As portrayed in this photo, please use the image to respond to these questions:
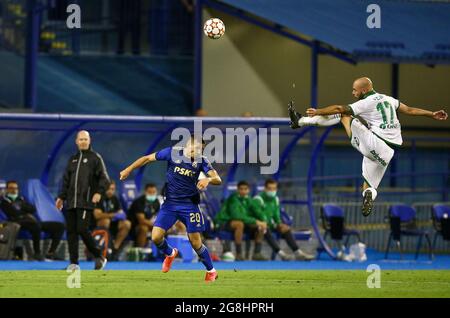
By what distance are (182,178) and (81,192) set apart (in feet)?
10.00

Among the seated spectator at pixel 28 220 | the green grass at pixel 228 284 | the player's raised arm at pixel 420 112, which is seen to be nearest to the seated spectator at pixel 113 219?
the seated spectator at pixel 28 220

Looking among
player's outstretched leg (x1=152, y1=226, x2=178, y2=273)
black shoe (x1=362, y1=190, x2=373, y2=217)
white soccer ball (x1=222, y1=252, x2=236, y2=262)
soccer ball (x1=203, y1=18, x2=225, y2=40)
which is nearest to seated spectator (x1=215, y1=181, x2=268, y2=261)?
white soccer ball (x1=222, y1=252, x2=236, y2=262)

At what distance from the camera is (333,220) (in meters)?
25.7

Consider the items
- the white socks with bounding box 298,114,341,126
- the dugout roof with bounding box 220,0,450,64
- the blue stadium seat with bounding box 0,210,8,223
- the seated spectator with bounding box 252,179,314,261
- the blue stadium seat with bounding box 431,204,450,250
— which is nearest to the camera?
the white socks with bounding box 298,114,341,126

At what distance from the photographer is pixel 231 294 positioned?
611 inches

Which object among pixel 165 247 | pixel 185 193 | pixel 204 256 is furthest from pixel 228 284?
pixel 185 193

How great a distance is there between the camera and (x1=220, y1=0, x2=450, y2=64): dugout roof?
1078 inches

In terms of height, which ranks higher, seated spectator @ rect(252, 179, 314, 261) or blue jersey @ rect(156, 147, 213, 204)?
blue jersey @ rect(156, 147, 213, 204)

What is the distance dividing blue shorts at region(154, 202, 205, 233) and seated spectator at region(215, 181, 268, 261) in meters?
7.02

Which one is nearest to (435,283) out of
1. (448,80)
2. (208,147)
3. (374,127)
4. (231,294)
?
(374,127)

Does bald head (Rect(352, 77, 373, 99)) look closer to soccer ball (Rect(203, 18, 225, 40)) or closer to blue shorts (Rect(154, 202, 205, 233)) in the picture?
blue shorts (Rect(154, 202, 205, 233))

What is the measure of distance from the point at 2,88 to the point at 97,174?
908cm

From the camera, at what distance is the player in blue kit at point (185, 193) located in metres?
17.3
